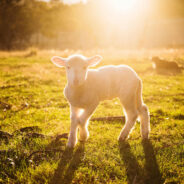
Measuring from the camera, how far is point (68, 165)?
135 inches

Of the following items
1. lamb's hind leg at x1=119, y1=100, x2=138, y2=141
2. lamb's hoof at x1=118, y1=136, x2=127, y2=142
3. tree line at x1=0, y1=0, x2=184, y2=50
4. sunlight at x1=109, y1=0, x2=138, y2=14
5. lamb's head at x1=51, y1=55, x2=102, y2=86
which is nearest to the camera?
lamb's head at x1=51, y1=55, x2=102, y2=86

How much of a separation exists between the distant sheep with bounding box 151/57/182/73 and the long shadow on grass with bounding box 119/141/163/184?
10.1 m

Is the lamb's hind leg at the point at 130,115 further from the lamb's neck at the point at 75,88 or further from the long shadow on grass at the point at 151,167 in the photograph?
the lamb's neck at the point at 75,88

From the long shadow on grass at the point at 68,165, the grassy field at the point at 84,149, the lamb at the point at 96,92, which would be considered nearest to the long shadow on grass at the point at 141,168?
the grassy field at the point at 84,149

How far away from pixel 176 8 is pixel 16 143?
45144mm

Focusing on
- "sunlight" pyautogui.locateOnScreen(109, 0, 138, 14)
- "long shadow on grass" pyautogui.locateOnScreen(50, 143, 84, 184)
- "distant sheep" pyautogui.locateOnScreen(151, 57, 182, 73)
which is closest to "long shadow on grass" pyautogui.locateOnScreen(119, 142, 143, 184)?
"long shadow on grass" pyautogui.locateOnScreen(50, 143, 84, 184)

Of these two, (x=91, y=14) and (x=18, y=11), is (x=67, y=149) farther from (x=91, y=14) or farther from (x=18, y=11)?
(x=91, y=14)

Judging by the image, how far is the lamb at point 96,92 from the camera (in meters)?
3.98

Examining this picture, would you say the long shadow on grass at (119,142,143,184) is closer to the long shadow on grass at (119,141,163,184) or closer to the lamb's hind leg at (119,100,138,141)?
the long shadow on grass at (119,141,163,184)


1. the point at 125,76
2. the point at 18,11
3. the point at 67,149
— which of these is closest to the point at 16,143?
the point at 67,149

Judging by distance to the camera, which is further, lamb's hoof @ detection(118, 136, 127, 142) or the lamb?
lamb's hoof @ detection(118, 136, 127, 142)

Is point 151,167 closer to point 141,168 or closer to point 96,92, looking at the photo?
point 141,168

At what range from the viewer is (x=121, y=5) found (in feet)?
165

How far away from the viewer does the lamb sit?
3.98 meters
